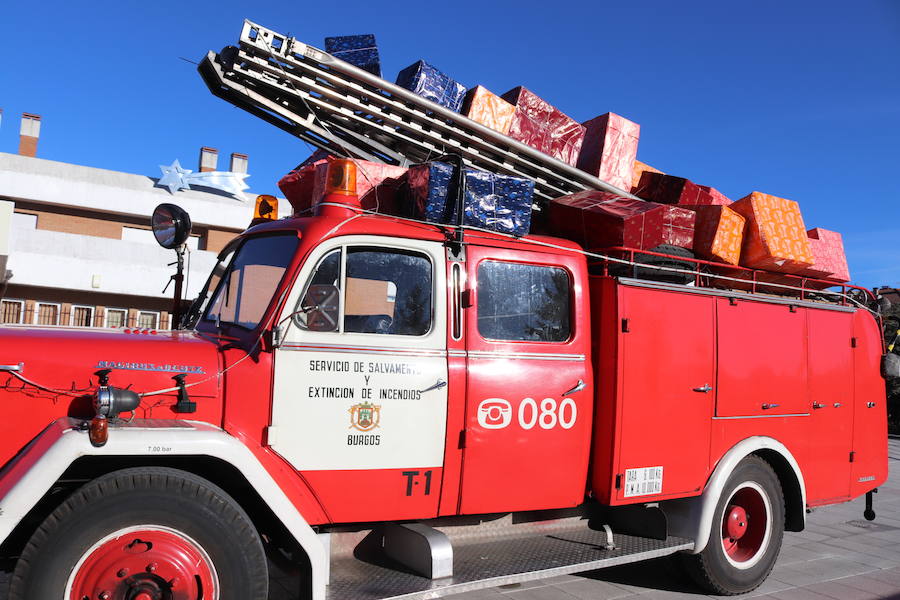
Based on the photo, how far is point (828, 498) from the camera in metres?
6.11

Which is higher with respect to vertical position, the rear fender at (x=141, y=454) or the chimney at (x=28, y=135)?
the chimney at (x=28, y=135)

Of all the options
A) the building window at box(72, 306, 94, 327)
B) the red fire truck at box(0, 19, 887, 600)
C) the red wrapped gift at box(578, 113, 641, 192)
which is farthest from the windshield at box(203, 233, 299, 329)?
the building window at box(72, 306, 94, 327)

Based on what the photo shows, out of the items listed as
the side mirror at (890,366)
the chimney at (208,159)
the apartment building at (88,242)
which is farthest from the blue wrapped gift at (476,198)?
the chimney at (208,159)

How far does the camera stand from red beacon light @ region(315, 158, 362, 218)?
4.17 m

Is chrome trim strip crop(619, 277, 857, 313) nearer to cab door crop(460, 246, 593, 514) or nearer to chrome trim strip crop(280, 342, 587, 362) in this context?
cab door crop(460, 246, 593, 514)

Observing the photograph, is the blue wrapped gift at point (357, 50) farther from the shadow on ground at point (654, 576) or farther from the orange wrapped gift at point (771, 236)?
the shadow on ground at point (654, 576)

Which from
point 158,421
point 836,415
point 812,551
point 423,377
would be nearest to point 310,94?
point 423,377

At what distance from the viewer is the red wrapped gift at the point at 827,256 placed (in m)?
6.28

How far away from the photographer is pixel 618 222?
4.95m

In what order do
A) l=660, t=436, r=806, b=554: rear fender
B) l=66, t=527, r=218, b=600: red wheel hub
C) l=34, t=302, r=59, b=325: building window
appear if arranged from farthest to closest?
l=34, t=302, r=59, b=325: building window < l=660, t=436, r=806, b=554: rear fender < l=66, t=527, r=218, b=600: red wheel hub

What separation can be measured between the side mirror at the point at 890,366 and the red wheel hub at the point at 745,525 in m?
2.06

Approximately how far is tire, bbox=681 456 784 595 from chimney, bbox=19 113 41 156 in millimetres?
31113

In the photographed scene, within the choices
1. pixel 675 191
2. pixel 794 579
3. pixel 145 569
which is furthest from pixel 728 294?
pixel 145 569

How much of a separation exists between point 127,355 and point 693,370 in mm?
3644
